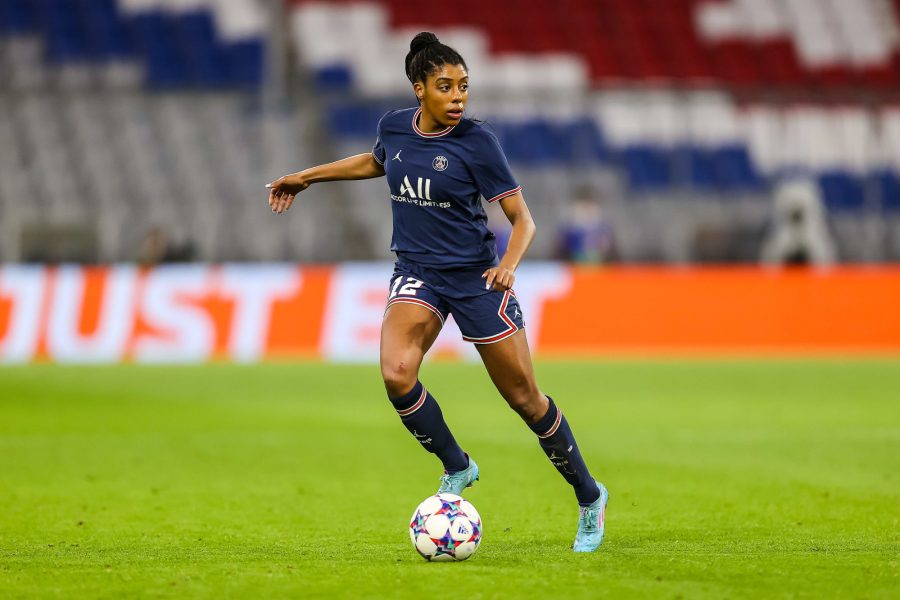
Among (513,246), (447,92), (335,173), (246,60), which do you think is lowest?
(246,60)

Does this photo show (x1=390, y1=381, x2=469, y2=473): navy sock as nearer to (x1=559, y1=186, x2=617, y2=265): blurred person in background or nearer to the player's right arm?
the player's right arm

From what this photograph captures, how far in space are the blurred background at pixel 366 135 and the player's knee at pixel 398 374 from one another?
14.1 m

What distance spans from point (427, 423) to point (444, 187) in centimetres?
106

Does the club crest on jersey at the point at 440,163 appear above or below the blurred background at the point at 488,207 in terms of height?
above

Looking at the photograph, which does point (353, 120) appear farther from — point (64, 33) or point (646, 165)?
point (64, 33)

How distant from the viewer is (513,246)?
245 inches

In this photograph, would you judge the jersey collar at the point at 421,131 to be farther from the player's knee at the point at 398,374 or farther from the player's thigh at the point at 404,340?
the player's knee at the point at 398,374

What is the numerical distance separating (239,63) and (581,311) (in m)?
8.26

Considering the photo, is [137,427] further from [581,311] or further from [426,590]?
[581,311]

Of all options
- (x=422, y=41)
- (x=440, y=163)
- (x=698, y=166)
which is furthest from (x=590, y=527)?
(x=698, y=166)

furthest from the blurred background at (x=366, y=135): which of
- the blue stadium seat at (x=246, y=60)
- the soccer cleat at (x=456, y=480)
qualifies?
the soccer cleat at (x=456, y=480)

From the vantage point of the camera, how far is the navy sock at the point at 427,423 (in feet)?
21.3

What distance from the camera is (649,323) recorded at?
20047mm

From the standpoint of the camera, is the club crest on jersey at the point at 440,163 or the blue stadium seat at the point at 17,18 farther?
the blue stadium seat at the point at 17,18
